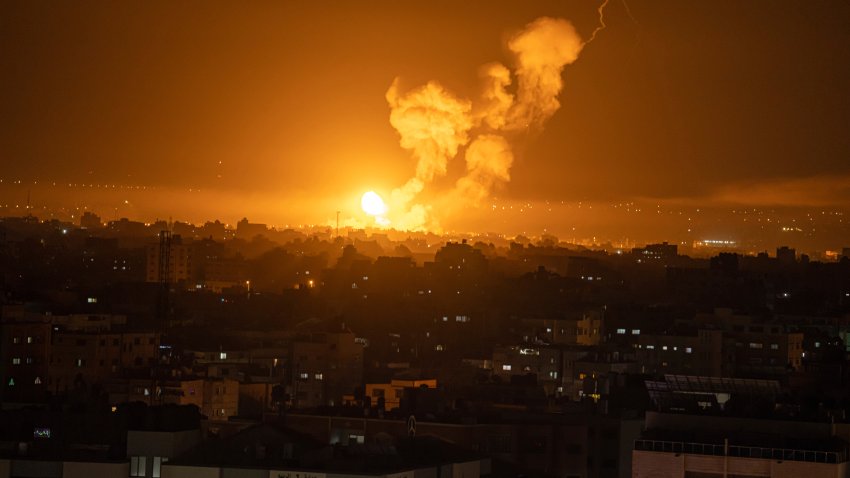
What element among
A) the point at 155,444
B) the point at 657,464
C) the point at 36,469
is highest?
the point at 657,464

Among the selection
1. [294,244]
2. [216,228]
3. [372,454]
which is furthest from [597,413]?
[216,228]

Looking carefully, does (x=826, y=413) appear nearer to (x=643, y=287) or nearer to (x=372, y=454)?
(x=372, y=454)

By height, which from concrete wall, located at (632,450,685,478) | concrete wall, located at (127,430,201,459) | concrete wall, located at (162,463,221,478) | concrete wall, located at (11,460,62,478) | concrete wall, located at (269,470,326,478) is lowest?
concrete wall, located at (11,460,62,478)

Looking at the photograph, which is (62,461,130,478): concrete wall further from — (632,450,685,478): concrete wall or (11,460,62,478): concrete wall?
(632,450,685,478): concrete wall

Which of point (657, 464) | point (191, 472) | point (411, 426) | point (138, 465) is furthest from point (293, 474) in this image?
point (411, 426)

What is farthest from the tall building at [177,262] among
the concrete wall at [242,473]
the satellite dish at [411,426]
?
the concrete wall at [242,473]

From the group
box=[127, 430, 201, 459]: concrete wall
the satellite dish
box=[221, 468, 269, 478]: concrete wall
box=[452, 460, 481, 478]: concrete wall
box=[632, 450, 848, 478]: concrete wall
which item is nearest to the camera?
box=[632, 450, 848, 478]: concrete wall

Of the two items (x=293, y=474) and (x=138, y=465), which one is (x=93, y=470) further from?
(x=293, y=474)

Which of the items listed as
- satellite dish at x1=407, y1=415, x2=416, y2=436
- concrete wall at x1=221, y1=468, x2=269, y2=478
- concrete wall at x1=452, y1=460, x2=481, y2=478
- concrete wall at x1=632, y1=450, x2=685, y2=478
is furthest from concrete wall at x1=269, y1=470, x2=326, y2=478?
satellite dish at x1=407, y1=415, x2=416, y2=436
